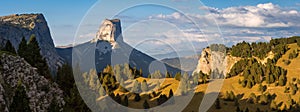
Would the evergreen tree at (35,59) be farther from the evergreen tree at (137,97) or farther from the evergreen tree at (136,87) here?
the evergreen tree at (136,87)

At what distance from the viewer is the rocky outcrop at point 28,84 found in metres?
55.0

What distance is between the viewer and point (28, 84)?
58.5 metres

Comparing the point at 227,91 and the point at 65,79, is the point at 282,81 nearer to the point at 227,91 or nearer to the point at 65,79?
the point at 227,91

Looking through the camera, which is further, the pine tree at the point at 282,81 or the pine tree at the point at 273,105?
the pine tree at the point at 282,81

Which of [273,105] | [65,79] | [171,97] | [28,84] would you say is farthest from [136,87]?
[28,84]

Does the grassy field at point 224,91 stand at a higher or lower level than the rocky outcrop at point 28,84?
lower

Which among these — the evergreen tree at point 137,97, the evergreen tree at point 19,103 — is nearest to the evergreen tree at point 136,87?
the evergreen tree at point 137,97

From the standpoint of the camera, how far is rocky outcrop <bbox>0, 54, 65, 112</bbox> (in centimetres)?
5503

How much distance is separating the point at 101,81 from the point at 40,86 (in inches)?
3747

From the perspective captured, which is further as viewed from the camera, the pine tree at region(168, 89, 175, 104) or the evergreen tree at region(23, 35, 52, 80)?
the pine tree at region(168, 89, 175, 104)

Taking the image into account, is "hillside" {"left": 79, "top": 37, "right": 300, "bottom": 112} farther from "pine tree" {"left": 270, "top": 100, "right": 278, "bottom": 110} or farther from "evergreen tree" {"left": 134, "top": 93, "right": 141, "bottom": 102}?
"evergreen tree" {"left": 134, "top": 93, "right": 141, "bottom": 102}

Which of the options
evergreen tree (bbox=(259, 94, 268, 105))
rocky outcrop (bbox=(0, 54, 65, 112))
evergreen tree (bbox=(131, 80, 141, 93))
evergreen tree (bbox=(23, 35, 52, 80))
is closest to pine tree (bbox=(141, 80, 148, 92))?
evergreen tree (bbox=(131, 80, 141, 93))

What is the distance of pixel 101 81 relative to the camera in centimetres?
15550

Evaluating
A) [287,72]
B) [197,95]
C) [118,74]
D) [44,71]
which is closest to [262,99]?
[197,95]
